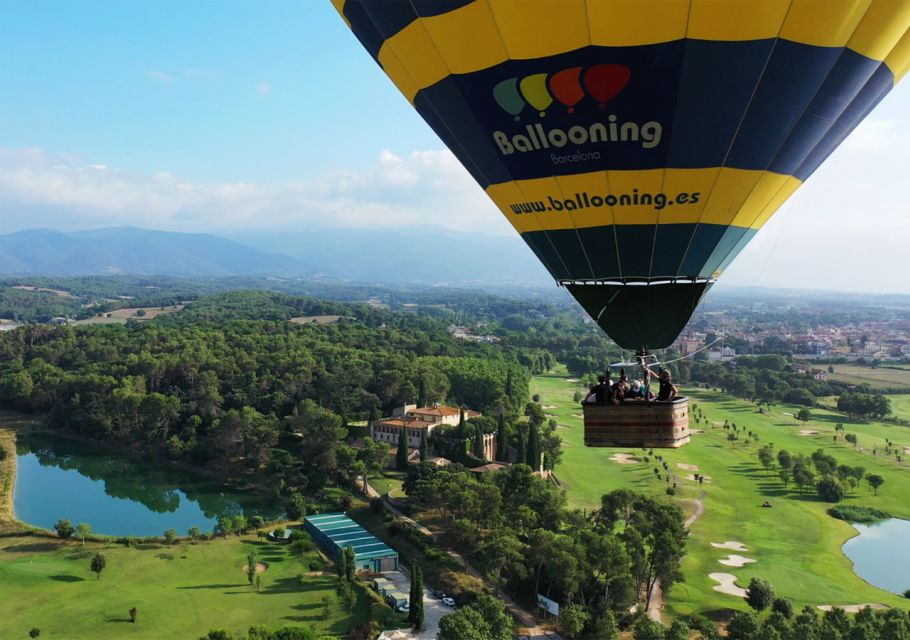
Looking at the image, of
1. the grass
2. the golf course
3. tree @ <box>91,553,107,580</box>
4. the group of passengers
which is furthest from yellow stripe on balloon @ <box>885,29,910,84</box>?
the grass

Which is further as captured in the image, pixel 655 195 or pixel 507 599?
pixel 507 599

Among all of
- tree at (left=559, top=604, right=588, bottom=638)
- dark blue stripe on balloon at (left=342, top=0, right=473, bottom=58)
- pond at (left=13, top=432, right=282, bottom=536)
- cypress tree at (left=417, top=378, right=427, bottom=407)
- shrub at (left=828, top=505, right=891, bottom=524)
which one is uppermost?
dark blue stripe on balloon at (left=342, top=0, right=473, bottom=58)

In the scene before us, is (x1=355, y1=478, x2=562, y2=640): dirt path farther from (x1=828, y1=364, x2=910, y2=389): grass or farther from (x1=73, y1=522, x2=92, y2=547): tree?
(x1=828, y1=364, x2=910, y2=389): grass

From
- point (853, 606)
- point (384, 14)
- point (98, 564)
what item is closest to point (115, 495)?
point (98, 564)

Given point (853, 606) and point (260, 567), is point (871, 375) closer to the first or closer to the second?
point (853, 606)

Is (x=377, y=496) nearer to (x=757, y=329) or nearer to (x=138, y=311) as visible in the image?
(x=138, y=311)

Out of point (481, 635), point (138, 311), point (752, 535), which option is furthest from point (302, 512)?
point (138, 311)
